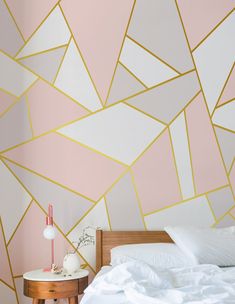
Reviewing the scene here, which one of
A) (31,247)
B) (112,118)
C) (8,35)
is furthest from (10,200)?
(8,35)

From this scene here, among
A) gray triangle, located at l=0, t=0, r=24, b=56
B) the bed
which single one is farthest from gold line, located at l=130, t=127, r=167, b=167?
gray triangle, located at l=0, t=0, r=24, b=56

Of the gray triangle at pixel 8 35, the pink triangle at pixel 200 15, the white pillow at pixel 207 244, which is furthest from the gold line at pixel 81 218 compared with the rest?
the pink triangle at pixel 200 15

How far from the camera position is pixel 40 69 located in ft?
11.7

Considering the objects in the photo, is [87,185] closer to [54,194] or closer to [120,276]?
[54,194]

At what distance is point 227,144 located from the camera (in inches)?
143

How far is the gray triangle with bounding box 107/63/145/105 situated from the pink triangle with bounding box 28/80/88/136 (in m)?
0.25

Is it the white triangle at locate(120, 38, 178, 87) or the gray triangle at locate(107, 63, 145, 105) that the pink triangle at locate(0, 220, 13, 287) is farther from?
the white triangle at locate(120, 38, 178, 87)

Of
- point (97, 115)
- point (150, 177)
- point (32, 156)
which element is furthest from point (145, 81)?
point (32, 156)

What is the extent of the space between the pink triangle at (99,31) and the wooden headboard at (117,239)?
0.96m

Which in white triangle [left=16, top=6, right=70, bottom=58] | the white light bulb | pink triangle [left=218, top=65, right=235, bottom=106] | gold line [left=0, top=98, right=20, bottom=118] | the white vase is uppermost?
white triangle [left=16, top=6, right=70, bottom=58]

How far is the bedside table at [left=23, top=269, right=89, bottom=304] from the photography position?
2.97m

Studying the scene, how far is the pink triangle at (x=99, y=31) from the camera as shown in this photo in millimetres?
3586

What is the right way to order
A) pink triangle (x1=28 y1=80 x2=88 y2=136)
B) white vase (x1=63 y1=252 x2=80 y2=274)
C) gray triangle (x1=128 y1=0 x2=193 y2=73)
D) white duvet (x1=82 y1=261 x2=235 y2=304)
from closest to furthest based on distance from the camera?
white duvet (x1=82 y1=261 x2=235 y2=304)
white vase (x1=63 y1=252 x2=80 y2=274)
pink triangle (x1=28 y1=80 x2=88 y2=136)
gray triangle (x1=128 y1=0 x2=193 y2=73)

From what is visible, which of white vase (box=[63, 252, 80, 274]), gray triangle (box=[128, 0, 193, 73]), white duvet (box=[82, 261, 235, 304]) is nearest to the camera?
white duvet (box=[82, 261, 235, 304])
